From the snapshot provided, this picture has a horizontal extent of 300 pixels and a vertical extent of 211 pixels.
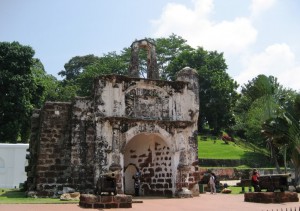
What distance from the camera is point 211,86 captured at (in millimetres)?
49375

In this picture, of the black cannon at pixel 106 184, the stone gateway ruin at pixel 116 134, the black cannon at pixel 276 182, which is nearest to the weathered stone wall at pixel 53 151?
the stone gateway ruin at pixel 116 134

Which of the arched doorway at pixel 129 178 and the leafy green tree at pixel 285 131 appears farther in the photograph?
the leafy green tree at pixel 285 131

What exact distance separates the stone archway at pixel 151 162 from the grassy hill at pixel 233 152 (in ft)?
65.4

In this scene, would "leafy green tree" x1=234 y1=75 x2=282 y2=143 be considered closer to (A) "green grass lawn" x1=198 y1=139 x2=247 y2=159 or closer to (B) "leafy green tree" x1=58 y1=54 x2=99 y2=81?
(A) "green grass lawn" x1=198 y1=139 x2=247 y2=159

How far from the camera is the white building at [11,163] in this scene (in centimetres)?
3033

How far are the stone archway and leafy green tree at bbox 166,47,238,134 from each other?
29.2 metres

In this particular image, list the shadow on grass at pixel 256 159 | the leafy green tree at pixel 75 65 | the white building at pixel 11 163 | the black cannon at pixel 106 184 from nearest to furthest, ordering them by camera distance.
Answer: the black cannon at pixel 106 184, the white building at pixel 11 163, the shadow on grass at pixel 256 159, the leafy green tree at pixel 75 65

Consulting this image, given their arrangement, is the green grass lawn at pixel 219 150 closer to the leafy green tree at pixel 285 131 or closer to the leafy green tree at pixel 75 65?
the leafy green tree at pixel 285 131

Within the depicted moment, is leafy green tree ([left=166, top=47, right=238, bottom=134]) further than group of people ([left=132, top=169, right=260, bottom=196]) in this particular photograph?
Yes

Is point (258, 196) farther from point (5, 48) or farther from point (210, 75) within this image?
point (210, 75)

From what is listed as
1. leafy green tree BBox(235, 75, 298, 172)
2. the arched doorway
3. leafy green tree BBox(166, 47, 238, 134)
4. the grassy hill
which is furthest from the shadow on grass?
the arched doorway

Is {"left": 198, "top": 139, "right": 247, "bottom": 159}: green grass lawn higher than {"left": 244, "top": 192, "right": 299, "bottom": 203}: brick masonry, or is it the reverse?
{"left": 198, "top": 139, "right": 247, "bottom": 159}: green grass lawn

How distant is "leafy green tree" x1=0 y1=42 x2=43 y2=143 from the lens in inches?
1395

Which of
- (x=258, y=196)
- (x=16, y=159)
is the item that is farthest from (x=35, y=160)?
(x=16, y=159)
